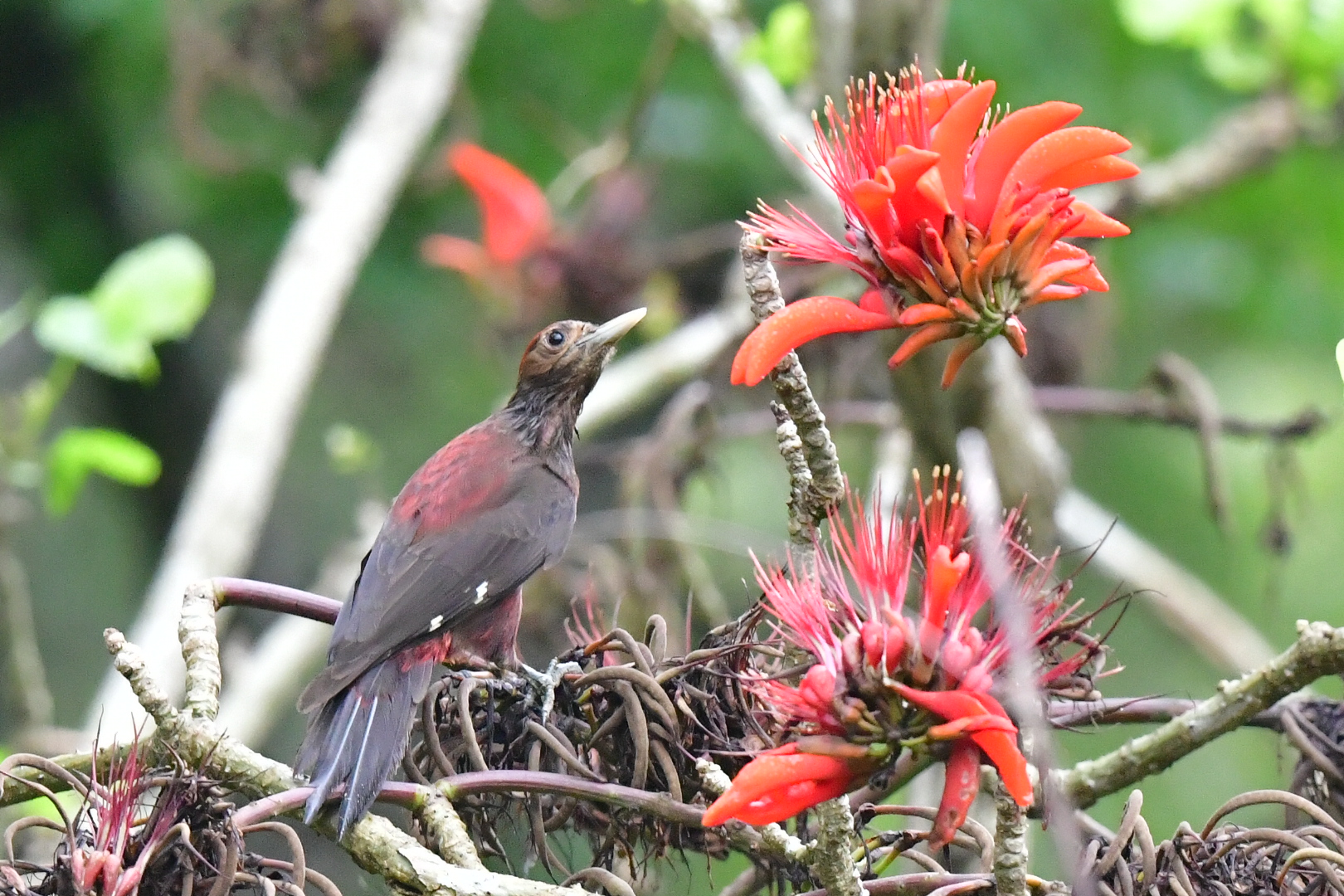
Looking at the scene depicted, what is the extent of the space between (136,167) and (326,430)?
49.4 inches

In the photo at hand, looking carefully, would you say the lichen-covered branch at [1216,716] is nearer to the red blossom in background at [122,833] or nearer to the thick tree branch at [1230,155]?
the red blossom in background at [122,833]

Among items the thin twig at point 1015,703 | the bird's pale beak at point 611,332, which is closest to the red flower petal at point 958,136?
the thin twig at point 1015,703

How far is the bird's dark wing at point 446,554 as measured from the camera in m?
2.02

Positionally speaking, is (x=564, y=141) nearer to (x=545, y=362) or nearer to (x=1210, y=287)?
(x=545, y=362)

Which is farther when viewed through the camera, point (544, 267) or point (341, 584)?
point (544, 267)

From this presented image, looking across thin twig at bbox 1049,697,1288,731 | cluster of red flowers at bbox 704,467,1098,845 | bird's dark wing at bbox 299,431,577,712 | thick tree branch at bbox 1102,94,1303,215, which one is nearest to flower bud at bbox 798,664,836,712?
cluster of red flowers at bbox 704,467,1098,845

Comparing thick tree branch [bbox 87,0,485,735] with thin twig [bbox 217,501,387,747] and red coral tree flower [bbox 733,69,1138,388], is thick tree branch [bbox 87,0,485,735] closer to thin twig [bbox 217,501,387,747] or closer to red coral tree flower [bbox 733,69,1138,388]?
thin twig [bbox 217,501,387,747]

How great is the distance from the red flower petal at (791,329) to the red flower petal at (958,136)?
5.1 inches

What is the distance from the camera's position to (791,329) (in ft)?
3.85

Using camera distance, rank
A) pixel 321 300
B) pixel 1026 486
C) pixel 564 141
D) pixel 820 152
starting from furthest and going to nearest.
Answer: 1. pixel 564 141
2. pixel 321 300
3. pixel 1026 486
4. pixel 820 152

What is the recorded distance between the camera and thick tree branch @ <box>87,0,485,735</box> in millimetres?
3129

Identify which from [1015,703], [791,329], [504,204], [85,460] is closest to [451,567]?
[85,460]

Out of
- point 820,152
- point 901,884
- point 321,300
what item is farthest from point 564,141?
point 901,884

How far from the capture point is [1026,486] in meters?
2.90
